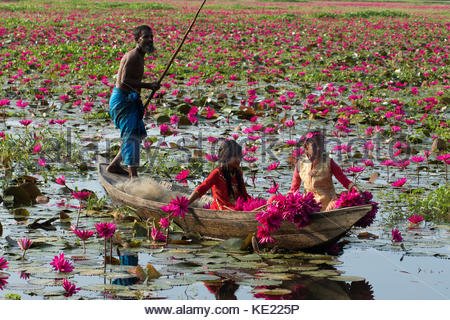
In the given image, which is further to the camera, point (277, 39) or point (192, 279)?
point (277, 39)

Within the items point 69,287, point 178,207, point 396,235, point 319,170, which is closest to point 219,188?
point 178,207

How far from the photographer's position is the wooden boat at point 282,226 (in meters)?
7.56

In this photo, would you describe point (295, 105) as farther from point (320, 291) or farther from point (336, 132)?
point (320, 291)

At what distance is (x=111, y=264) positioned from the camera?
23.6 ft

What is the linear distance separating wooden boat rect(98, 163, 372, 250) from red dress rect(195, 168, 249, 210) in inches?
10.2

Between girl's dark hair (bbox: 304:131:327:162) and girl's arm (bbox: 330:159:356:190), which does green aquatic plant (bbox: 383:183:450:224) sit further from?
girl's dark hair (bbox: 304:131:327:162)

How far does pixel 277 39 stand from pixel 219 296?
77.0ft

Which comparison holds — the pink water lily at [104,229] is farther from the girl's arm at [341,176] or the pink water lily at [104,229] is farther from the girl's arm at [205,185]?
the girl's arm at [341,176]

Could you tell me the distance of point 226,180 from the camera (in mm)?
8578

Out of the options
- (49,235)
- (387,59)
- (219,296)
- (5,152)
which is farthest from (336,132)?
(387,59)

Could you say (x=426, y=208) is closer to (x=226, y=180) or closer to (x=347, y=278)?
(x=226, y=180)

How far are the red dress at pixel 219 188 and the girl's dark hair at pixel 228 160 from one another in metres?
0.03

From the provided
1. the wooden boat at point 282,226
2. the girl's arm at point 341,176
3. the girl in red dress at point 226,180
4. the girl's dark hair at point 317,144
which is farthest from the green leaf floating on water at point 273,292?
the girl's dark hair at point 317,144

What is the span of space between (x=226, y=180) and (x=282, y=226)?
95 centimetres
